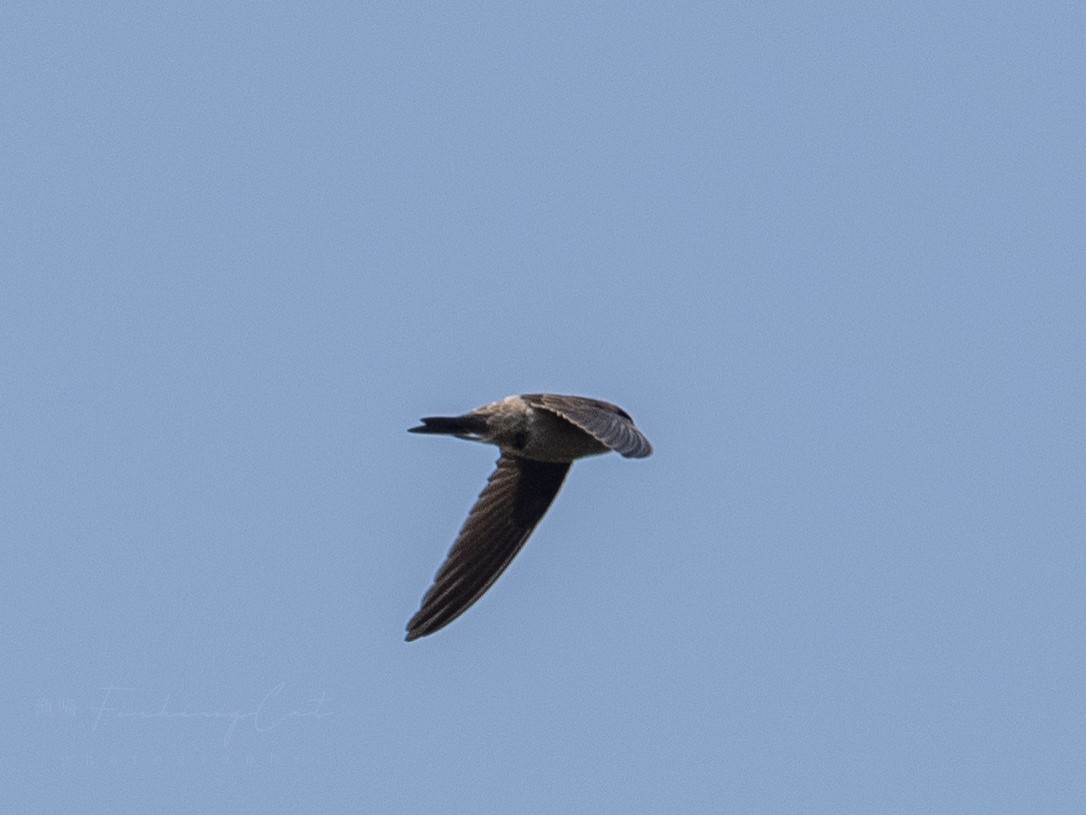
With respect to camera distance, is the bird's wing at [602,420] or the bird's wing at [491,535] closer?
the bird's wing at [602,420]

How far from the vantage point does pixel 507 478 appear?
11.7 meters

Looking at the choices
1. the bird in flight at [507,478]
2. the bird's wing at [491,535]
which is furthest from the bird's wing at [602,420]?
the bird's wing at [491,535]

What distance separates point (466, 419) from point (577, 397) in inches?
28.3

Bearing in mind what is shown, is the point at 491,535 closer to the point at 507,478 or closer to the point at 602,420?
the point at 507,478

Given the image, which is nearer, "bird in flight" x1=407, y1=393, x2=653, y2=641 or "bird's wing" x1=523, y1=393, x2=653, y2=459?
"bird's wing" x1=523, y1=393, x2=653, y2=459

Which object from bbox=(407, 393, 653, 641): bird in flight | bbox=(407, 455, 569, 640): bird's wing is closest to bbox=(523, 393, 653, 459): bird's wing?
bbox=(407, 393, 653, 641): bird in flight

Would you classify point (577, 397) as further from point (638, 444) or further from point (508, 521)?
point (638, 444)

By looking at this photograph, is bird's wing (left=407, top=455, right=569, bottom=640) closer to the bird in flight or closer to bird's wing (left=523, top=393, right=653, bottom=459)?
the bird in flight

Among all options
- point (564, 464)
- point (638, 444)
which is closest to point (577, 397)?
point (564, 464)

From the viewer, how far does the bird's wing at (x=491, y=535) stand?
1102 centimetres

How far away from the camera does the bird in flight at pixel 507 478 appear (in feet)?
35.8

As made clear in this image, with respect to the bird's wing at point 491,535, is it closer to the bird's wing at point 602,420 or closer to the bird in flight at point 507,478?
the bird in flight at point 507,478

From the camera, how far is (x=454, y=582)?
11.1m

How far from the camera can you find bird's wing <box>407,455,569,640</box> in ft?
36.1
